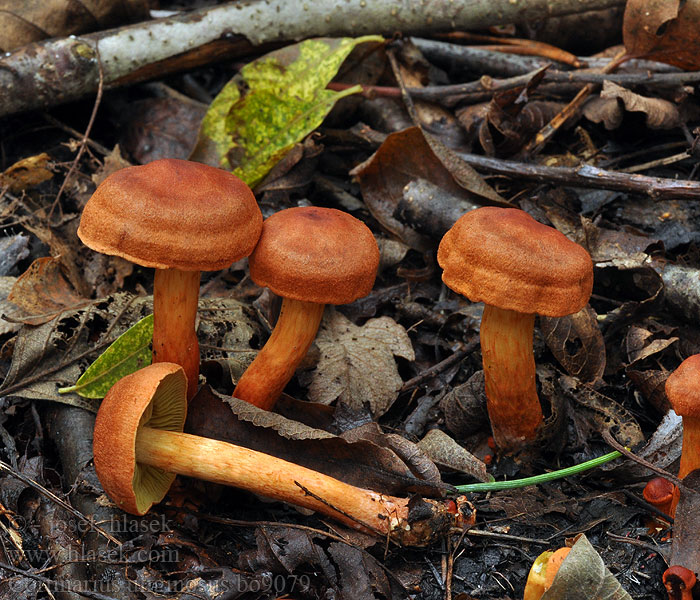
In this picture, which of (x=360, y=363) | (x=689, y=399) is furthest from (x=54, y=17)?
(x=689, y=399)

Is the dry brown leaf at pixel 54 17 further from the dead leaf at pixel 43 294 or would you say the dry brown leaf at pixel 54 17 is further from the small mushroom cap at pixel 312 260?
the small mushroom cap at pixel 312 260

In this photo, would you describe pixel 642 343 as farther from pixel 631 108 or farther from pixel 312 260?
pixel 312 260

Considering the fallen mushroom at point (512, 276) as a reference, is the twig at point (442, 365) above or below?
below

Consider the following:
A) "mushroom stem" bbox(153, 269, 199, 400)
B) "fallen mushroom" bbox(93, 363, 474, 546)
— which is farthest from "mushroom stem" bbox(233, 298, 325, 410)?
"fallen mushroom" bbox(93, 363, 474, 546)

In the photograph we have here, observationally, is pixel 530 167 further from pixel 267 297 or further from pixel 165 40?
pixel 165 40

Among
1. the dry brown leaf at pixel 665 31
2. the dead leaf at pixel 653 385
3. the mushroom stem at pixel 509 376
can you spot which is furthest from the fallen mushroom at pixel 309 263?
the dry brown leaf at pixel 665 31

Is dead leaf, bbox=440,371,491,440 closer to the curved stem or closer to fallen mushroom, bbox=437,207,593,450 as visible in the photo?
fallen mushroom, bbox=437,207,593,450
